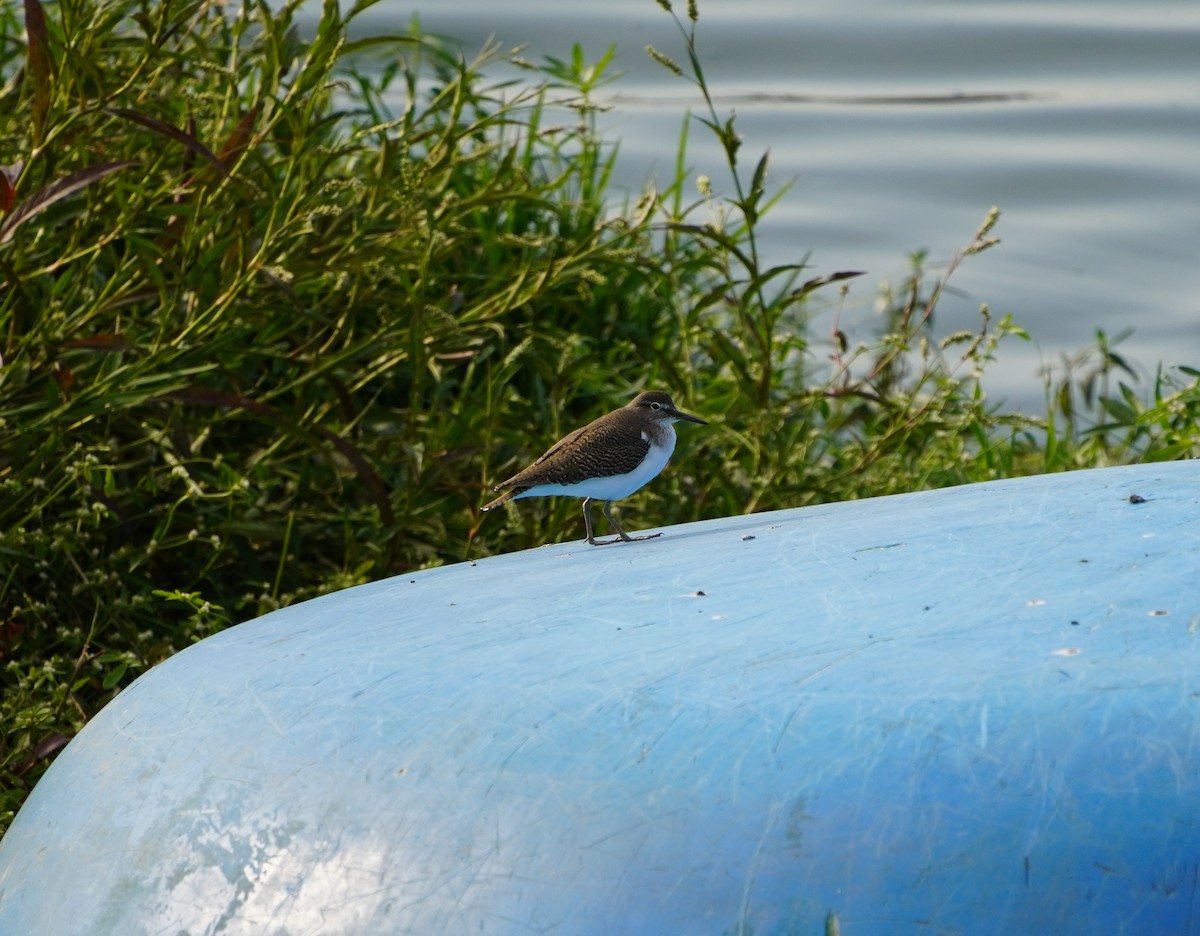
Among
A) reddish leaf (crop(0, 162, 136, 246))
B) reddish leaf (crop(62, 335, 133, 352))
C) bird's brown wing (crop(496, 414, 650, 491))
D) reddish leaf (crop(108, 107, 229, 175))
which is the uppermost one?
reddish leaf (crop(108, 107, 229, 175))

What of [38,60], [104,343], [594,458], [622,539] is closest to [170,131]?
[38,60]

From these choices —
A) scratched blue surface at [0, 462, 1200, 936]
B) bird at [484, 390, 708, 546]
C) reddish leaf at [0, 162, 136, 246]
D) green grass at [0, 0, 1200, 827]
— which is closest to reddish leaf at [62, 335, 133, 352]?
green grass at [0, 0, 1200, 827]

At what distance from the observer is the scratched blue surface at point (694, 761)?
1.64m

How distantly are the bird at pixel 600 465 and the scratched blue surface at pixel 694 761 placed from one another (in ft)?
2.11

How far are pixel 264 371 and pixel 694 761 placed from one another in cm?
278

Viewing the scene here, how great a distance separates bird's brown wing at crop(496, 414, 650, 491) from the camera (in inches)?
115

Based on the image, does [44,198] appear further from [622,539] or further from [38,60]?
[622,539]

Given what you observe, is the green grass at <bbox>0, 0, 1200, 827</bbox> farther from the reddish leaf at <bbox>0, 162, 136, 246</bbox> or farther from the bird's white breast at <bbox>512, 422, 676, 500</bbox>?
the bird's white breast at <bbox>512, 422, 676, 500</bbox>

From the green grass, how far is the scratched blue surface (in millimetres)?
938

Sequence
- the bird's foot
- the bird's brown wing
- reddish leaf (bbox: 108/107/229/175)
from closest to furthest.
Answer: the bird's foot < the bird's brown wing < reddish leaf (bbox: 108/107/229/175)

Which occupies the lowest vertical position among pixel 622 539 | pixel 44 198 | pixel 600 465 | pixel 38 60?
pixel 622 539

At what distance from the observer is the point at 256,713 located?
80.4 inches

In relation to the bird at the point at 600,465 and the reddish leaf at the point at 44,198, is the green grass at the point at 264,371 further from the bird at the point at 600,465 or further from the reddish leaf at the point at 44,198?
the bird at the point at 600,465

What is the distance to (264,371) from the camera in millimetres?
4305
